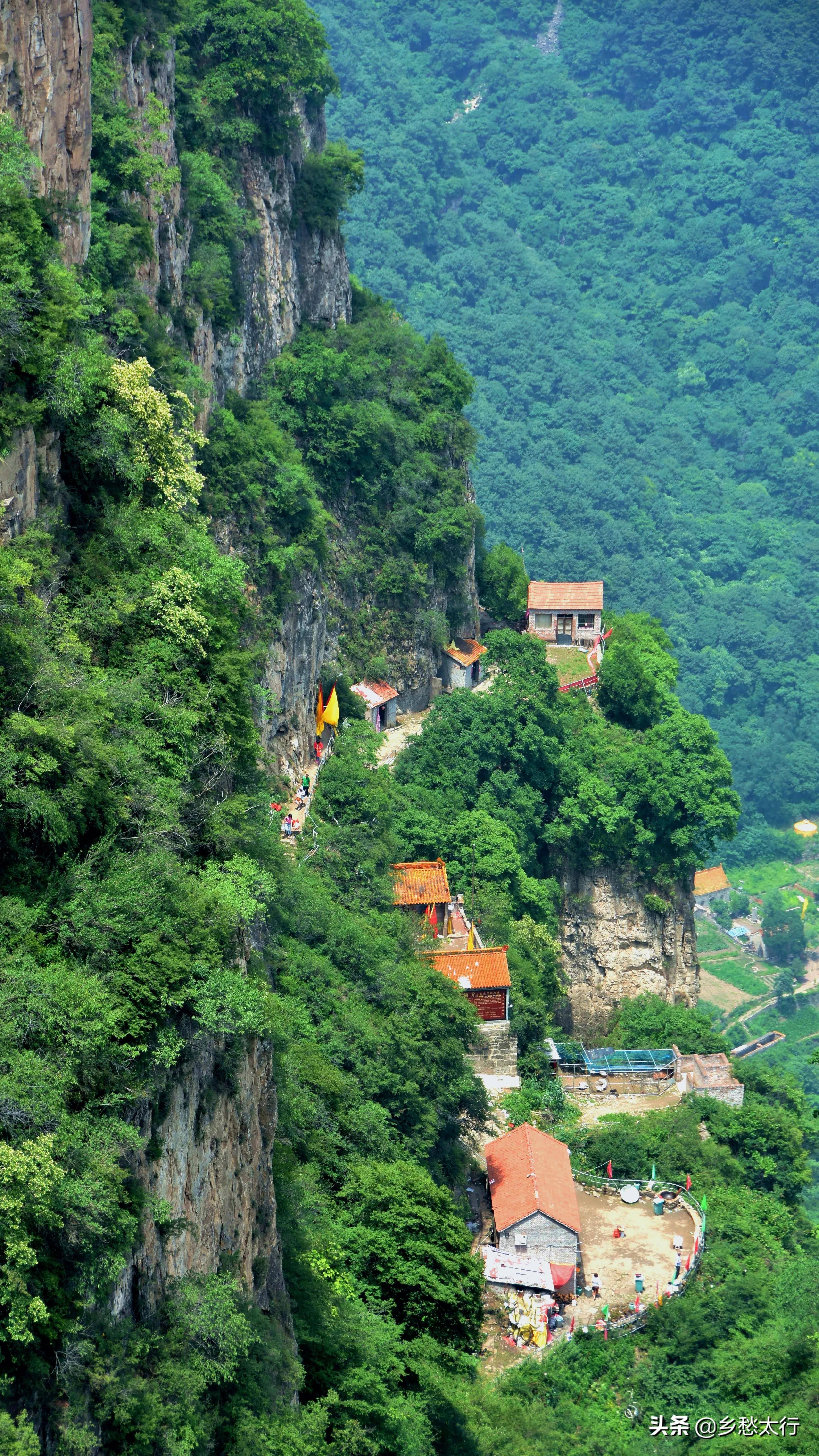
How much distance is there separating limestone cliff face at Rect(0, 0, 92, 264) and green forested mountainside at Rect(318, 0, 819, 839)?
280ft

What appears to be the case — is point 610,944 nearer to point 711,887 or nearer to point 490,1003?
point 490,1003

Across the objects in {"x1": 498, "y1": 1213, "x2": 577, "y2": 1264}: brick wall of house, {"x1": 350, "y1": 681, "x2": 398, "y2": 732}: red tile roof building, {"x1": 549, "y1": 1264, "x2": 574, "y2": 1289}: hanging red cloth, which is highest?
{"x1": 350, "y1": 681, "x2": 398, "y2": 732}: red tile roof building

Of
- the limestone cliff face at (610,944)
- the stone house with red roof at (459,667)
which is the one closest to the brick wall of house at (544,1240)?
the limestone cliff face at (610,944)

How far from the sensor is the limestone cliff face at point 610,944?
2365 inches

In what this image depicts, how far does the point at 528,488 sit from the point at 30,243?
311 ft

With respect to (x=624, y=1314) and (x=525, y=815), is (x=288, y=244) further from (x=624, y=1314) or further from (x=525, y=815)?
(x=624, y=1314)

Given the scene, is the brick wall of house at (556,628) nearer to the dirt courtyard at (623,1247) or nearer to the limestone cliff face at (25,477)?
the dirt courtyard at (623,1247)

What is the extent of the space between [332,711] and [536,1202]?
1838cm

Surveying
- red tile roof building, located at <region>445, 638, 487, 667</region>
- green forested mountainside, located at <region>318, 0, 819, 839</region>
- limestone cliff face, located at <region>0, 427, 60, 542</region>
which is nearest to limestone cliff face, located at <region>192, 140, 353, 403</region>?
→ red tile roof building, located at <region>445, 638, 487, 667</region>

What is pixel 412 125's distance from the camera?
14362cm

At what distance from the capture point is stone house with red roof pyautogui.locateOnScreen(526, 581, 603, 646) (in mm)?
64938

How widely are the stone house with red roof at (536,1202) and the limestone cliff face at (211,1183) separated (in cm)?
1362

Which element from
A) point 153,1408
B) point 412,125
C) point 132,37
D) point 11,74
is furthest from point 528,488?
point 153,1408

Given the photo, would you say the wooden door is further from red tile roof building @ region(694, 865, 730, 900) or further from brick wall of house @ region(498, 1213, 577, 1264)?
red tile roof building @ region(694, 865, 730, 900)
